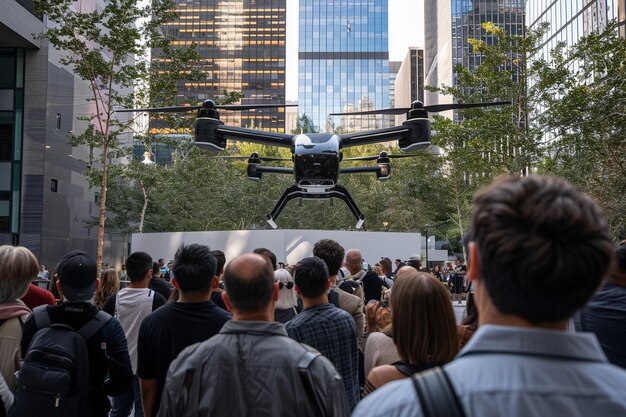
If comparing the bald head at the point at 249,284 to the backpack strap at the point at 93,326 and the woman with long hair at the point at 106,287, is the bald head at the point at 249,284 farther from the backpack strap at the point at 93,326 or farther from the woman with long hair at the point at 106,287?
the woman with long hair at the point at 106,287

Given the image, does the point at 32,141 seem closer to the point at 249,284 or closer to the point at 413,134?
the point at 413,134

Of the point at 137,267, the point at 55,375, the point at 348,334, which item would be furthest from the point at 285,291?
the point at 55,375

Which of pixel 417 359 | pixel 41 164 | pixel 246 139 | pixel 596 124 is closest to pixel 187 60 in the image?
pixel 246 139

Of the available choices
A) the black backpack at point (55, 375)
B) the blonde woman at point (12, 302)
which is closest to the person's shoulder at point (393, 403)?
the black backpack at point (55, 375)

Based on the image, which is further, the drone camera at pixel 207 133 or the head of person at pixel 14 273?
the drone camera at pixel 207 133

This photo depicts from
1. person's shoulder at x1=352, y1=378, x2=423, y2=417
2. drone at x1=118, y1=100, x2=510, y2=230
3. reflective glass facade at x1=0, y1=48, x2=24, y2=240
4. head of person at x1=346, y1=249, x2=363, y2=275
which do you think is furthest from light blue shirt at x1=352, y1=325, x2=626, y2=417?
reflective glass facade at x1=0, y1=48, x2=24, y2=240

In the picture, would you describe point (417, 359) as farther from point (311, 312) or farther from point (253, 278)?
point (311, 312)

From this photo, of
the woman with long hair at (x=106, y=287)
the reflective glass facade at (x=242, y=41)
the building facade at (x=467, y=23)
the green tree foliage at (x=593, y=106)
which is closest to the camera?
the woman with long hair at (x=106, y=287)
